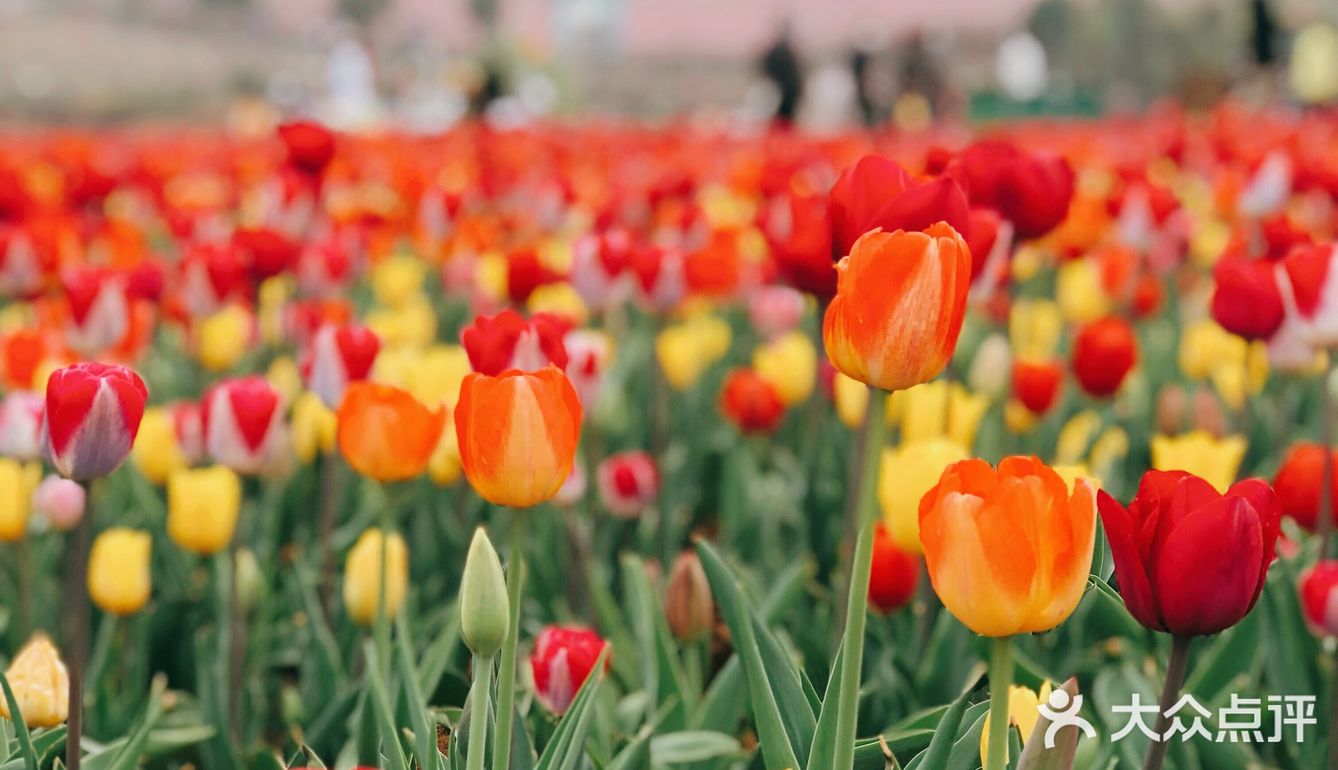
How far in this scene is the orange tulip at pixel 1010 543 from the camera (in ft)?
2.80

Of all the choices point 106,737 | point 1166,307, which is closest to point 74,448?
point 106,737

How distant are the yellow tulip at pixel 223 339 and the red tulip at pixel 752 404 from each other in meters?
1.14

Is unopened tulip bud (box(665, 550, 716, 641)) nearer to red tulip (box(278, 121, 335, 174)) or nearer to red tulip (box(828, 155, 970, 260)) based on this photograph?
red tulip (box(828, 155, 970, 260))

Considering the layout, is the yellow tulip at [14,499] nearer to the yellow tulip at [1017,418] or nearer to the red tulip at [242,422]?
the red tulip at [242,422]

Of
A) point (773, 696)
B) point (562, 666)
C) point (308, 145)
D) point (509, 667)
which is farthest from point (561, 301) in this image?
point (509, 667)

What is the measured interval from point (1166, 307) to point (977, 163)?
313cm

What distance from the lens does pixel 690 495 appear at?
2912 millimetres

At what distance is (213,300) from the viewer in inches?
108

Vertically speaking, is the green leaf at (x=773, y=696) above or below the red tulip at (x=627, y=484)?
above

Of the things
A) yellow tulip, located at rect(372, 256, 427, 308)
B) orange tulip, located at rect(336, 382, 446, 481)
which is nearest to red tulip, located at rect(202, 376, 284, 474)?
orange tulip, located at rect(336, 382, 446, 481)

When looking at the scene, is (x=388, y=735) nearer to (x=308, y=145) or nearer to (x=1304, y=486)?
(x=1304, y=486)

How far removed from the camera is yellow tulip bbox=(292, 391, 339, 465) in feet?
7.63

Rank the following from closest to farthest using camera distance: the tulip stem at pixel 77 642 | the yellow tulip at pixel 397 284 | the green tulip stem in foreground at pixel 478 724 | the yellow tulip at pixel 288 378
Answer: the green tulip stem in foreground at pixel 478 724, the tulip stem at pixel 77 642, the yellow tulip at pixel 288 378, the yellow tulip at pixel 397 284

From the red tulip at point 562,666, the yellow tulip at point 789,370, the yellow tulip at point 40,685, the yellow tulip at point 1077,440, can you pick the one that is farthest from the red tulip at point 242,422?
the yellow tulip at point 1077,440
